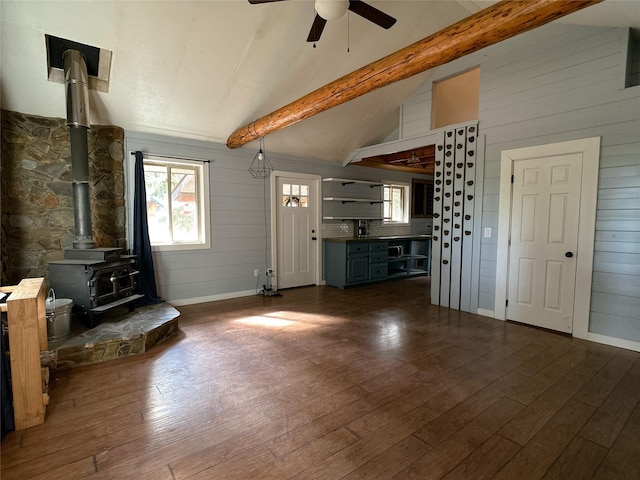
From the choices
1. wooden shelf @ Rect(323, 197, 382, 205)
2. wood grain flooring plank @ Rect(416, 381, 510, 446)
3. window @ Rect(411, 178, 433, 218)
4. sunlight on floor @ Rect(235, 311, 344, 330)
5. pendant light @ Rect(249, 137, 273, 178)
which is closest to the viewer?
wood grain flooring plank @ Rect(416, 381, 510, 446)

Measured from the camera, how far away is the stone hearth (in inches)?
106

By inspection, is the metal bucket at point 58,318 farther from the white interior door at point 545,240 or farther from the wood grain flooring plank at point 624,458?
the white interior door at point 545,240

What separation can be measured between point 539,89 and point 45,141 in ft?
18.8

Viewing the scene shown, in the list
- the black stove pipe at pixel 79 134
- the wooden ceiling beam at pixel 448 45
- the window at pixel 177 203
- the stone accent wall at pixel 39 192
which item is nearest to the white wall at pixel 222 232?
the window at pixel 177 203

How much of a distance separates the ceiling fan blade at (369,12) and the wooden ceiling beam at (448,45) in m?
0.29

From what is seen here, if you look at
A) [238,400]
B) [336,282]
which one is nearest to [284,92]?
[336,282]

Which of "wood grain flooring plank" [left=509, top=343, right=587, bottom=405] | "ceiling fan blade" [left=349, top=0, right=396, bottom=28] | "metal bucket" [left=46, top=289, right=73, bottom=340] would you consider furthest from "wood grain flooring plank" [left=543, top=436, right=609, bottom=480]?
"metal bucket" [left=46, top=289, right=73, bottom=340]

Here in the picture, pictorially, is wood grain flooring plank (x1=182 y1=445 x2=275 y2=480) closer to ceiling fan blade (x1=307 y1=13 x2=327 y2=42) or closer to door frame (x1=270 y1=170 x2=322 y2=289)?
ceiling fan blade (x1=307 y1=13 x2=327 y2=42)

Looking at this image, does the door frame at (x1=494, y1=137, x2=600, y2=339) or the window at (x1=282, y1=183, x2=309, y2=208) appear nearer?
the door frame at (x1=494, y1=137, x2=600, y2=339)

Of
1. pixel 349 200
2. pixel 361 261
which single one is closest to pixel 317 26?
pixel 349 200

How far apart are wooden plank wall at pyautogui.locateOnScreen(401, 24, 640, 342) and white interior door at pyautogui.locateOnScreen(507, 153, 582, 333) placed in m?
0.21

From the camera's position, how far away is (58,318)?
2.80 metres

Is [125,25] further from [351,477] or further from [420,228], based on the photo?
[420,228]

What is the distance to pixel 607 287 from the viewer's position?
3188mm
